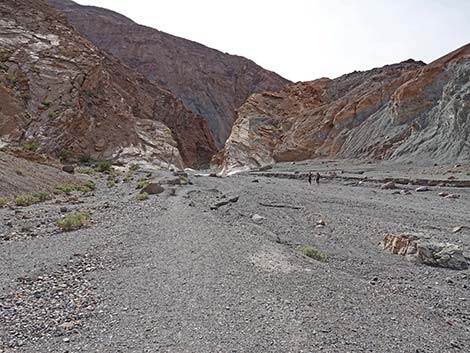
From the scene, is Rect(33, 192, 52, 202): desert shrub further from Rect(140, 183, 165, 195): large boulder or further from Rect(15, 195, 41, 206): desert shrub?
Rect(140, 183, 165, 195): large boulder

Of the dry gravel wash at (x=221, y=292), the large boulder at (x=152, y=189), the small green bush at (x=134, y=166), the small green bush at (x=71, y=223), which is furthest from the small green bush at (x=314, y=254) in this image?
the small green bush at (x=134, y=166)

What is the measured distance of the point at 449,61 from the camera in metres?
40.6

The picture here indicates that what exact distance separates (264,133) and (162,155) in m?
16.3

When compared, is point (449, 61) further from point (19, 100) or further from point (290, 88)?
point (19, 100)

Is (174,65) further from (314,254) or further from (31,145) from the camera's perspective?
(314,254)

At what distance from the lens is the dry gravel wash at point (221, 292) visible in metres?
4.57

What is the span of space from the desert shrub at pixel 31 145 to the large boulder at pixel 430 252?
33372 millimetres

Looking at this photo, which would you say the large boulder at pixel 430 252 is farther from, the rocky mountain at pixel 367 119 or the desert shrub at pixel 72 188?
the rocky mountain at pixel 367 119

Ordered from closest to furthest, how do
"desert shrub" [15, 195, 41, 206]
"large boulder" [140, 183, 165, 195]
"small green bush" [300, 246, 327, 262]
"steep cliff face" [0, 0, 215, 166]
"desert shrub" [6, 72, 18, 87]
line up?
"small green bush" [300, 246, 327, 262]
"desert shrub" [15, 195, 41, 206]
"large boulder" [140, 183, 165, 195]
"steep cliff face" [0, 0, 215, 166]
"desert shrub" [6, 72, 18, 87]

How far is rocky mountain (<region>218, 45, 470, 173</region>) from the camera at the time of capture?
3438cm

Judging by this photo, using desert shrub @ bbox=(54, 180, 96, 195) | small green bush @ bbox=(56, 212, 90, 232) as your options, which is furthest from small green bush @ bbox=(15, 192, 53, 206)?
small green bush @ bbox=(56, 212, 90, 232)

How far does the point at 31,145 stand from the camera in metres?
36.5

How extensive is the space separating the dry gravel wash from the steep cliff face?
108 ft

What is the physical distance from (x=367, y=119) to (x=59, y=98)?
35.5 meters
